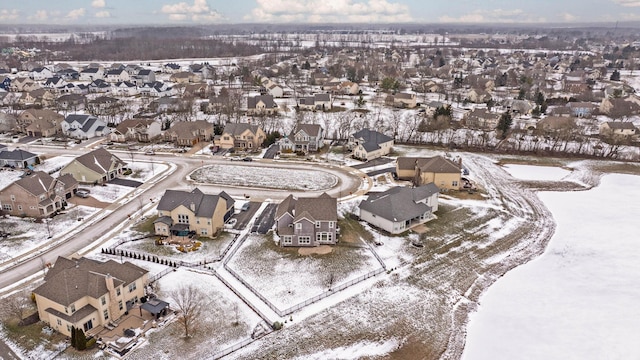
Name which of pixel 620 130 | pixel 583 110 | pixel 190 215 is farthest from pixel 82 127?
pixel 583 110

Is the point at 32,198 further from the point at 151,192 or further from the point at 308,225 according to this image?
the point at 308,225

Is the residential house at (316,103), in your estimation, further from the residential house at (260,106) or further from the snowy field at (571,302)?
the snowy field at (571,302)

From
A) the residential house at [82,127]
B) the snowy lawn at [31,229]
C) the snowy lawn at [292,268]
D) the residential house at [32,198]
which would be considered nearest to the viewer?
the snowy lawn at [292,268]

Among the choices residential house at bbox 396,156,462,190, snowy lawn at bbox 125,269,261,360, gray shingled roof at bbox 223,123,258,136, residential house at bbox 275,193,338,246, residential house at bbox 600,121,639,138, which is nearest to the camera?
snowy lawn at bbox 125,269,261,360

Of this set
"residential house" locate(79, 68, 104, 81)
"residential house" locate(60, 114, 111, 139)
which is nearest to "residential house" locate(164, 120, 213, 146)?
"residential house" locate(60, 114, 111, 139)

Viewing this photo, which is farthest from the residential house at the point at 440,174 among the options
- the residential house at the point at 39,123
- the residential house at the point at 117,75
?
the residential house at the point at 117,75

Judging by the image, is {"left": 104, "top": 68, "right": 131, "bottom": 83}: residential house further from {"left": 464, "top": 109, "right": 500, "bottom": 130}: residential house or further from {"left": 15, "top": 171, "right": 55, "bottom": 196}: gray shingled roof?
{"left": 464, "top": 109, "right": 500, "bottom": 130}: residential house
